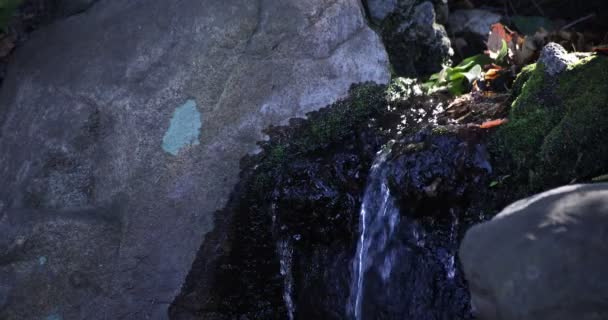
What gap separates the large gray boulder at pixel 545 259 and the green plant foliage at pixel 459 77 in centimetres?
180

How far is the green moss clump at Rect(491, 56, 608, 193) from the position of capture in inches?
124

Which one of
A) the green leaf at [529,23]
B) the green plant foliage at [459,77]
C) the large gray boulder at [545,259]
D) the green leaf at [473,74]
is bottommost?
the green leaf at [529,23]

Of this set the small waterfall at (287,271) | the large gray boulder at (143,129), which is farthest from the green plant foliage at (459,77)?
the small waterfall at (287,271)

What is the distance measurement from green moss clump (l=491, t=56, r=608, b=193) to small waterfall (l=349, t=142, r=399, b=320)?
1.96 feet

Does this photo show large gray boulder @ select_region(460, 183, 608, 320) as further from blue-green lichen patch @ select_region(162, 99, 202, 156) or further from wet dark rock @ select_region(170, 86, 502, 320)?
blue-green lichen patch @ select_region(162, 99, 202, 156)

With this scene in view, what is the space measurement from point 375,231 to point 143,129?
5.04 ft

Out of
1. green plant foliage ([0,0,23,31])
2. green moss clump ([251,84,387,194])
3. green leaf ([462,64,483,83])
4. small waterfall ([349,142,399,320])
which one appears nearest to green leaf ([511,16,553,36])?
green leaf ([462,64,483,83])

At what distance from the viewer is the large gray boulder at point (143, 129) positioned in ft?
12.5

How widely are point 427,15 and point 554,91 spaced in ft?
5.11

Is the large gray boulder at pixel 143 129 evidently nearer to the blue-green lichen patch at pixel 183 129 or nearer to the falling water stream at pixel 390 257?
the blue-green lichen patch at pixel 183 129

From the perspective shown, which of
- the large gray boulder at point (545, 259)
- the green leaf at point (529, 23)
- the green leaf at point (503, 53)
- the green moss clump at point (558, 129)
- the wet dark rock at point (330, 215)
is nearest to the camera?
the large gray boulder at point (545, 259)

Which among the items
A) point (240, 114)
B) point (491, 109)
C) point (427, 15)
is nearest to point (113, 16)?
point (240, 114)

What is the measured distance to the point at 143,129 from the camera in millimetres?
3982

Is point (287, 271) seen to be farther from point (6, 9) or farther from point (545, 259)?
point (6, 9)
